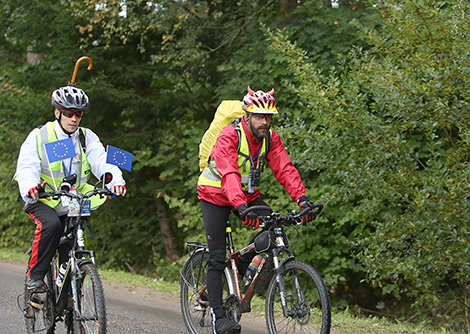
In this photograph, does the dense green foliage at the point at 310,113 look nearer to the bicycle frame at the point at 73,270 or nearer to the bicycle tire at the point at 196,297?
the bicycle tire at the point at 196,297

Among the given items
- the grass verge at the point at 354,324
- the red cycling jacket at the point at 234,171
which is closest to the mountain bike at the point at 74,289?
the red cycling jacket at the point at 234,171

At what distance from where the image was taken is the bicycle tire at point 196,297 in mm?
5414

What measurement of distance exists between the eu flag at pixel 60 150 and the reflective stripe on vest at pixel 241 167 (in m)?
1.12

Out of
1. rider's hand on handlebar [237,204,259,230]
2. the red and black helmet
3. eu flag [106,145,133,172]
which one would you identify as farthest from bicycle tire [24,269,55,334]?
the red and black helmet

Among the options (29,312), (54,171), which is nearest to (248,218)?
(54,171)

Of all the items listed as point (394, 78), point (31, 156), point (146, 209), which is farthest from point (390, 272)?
Result: point (146, 209)

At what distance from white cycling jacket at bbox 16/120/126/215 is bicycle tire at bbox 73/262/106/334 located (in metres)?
0.71

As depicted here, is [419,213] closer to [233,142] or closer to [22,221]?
[233,142]

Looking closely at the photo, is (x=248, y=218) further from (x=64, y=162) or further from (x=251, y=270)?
(x=64, y=162)

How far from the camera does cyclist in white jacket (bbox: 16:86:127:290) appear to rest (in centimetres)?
481

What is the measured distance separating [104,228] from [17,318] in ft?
23.5

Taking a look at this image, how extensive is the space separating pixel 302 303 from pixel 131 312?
10.4 ft

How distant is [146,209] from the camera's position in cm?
1380

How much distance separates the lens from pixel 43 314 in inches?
201
